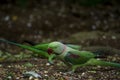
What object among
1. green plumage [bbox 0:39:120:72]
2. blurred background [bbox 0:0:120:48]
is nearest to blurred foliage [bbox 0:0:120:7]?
blurred background [bbox 0:0:120:48]

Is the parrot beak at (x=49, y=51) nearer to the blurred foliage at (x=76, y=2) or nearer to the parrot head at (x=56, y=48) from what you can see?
the parrot head at (x=56, y=48)

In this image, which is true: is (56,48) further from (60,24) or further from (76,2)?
(76,2)

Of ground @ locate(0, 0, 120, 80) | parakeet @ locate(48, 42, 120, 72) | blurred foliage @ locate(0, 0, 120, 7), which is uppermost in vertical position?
blurred foliage @ locate(0, 0, 120, 7)

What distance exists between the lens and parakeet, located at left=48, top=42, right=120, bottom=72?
11.7ft

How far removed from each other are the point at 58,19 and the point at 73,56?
473 cm

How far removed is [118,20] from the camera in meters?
8.38

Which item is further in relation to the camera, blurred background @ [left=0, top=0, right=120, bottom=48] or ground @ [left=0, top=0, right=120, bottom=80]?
blurred background @ [left=0, top=0, right=120, bottom=48]

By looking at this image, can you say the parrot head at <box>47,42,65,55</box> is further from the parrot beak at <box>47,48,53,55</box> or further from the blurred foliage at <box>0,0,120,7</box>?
the blurred foliage at <box>0,0,120,7</box>

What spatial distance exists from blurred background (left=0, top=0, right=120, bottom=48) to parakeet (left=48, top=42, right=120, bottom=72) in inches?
113

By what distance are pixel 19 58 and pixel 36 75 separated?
47.9 inches

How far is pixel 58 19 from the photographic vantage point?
8.30 m

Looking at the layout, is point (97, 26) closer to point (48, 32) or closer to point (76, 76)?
point (48, 32)

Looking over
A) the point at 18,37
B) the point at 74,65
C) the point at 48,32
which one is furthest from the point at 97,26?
the point at 74,65

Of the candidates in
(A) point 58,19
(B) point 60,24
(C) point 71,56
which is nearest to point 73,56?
(C) point 71,56
